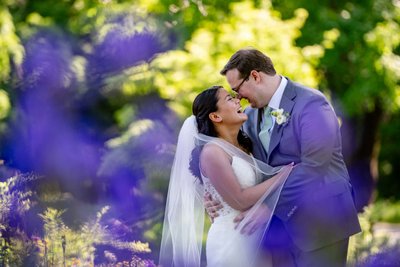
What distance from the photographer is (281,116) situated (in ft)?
16.1

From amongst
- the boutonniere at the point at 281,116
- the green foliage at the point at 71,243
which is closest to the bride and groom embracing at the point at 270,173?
the boutonniere at the point at 281,116

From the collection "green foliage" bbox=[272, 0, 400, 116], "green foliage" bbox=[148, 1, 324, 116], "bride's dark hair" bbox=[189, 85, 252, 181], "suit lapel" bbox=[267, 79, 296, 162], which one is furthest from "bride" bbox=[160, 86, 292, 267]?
"green foliage" bbox=[272, 0, 400, 116]

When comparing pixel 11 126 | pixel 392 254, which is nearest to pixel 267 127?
pixel 392 254

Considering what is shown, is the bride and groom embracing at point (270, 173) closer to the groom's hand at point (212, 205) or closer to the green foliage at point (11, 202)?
the groom's hand at point (212, 205)

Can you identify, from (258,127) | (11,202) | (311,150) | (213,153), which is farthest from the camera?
(11,202)

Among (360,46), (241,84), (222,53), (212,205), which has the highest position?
(241,84)

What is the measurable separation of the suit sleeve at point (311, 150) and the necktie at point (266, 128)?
0.26 metres

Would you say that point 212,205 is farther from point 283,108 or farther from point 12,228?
point 12,228

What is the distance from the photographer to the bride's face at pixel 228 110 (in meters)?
4.93

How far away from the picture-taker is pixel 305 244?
16.1ft

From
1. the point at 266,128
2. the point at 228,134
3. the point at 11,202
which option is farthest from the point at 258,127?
the point at 11,202

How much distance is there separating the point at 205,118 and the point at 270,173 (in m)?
0.51

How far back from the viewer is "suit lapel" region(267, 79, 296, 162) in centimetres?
491

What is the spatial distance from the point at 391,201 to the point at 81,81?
1244 centimetres
